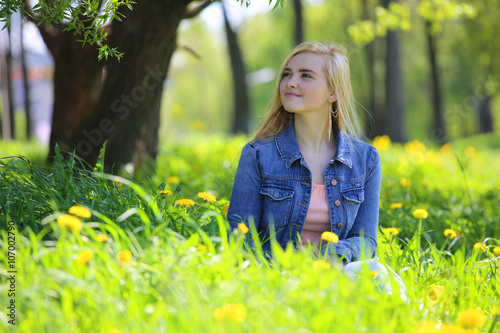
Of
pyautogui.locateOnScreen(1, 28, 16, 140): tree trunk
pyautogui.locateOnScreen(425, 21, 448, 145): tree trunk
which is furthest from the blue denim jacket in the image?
pyautogui.locateOnScreen(425, 21, 448, 145): tree trunk

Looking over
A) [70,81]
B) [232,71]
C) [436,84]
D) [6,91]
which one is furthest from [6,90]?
[436,84]

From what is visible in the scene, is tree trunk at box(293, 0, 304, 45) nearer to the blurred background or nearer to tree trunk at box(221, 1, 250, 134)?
the blurred background

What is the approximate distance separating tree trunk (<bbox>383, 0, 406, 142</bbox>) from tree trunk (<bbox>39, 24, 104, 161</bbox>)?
26.7 feet

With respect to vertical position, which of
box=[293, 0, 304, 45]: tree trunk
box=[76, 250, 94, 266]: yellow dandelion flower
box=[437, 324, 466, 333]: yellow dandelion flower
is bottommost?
box=[437, 324, 466, 333]: yellow dandelion flower

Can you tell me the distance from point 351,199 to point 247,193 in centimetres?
59

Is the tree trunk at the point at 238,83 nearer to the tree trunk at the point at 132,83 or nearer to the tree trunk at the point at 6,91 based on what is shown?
the tree trunk at the point at 6,91

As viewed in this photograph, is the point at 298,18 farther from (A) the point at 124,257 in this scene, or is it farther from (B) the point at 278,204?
(A) the point at 124,257

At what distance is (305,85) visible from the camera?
295cm

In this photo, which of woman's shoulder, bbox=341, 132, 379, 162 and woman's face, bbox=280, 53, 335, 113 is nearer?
woman's face, bbox=280, 53, 335, 113

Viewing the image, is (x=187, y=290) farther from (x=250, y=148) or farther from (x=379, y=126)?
(x=379, y=126)

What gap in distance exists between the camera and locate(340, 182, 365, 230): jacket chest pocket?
2.88 metres

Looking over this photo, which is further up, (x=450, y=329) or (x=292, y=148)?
(x=292, y=148)

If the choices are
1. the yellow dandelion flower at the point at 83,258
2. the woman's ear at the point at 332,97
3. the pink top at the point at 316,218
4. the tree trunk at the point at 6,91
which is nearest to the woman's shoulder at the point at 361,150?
the woman's ear at the point at 332,97

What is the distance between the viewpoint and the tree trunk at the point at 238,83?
1156 cm
